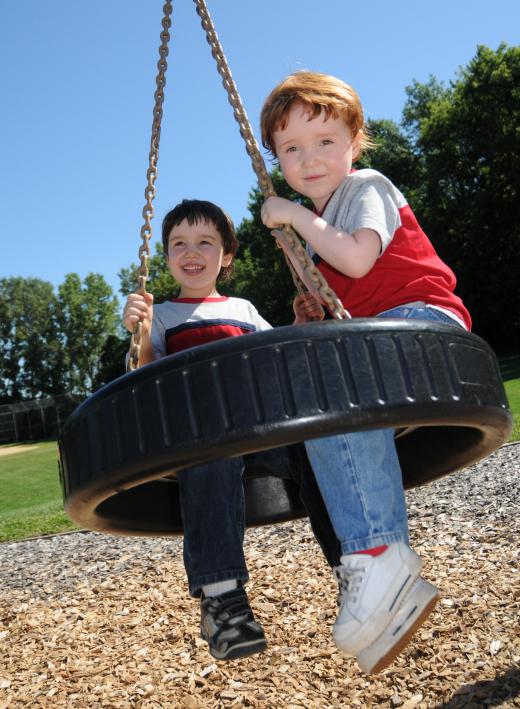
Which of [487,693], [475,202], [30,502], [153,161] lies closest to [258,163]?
[153,161]

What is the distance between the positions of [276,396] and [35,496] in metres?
11.7

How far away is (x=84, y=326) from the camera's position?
53.8 meters

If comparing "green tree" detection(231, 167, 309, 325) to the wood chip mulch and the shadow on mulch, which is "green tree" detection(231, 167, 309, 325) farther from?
the shadow on mulch

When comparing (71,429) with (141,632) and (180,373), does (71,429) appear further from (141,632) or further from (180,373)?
(141,632)

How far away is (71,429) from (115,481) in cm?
23

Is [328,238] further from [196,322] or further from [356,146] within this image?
[196,322]

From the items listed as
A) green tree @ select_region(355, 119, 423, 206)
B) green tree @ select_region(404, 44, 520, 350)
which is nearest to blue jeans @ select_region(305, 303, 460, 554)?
green tree @ select_region(404, 44, 520, 350)

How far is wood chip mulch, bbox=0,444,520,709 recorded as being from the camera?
3553 mm

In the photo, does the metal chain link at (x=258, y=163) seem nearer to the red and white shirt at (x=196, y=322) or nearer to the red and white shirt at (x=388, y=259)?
the red and white shirt at (x=388, y=259)

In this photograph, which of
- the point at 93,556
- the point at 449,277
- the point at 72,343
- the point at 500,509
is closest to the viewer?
the point at 449,277

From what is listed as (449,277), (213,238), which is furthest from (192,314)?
(449,277)

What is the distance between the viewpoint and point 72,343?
54.3 meters

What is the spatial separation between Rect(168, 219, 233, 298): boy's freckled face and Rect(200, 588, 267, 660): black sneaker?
58.7 inches

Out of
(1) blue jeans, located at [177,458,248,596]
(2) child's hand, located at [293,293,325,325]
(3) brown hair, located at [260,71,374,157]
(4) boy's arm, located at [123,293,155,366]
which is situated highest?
(3) brown hair, located at [260,71,374,157]
